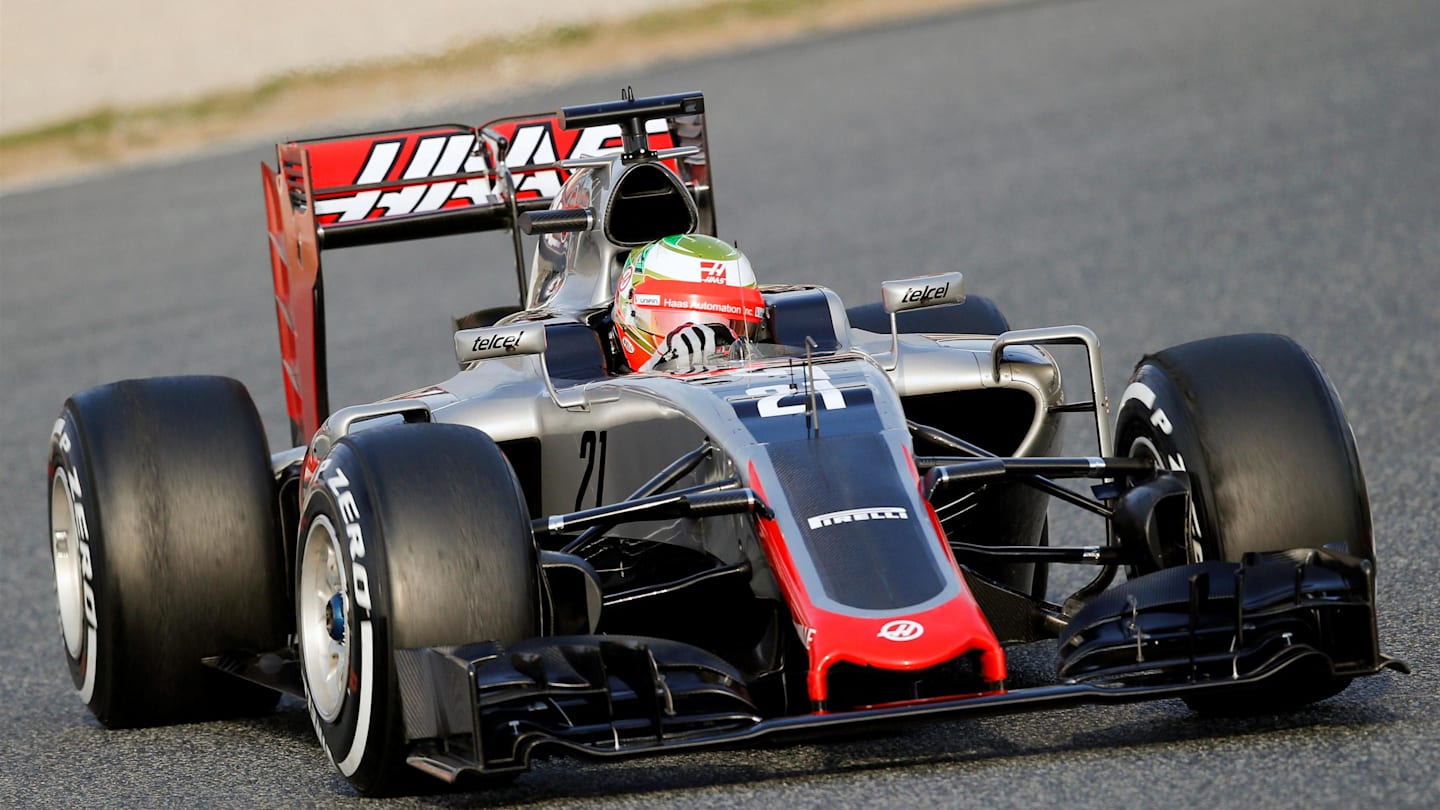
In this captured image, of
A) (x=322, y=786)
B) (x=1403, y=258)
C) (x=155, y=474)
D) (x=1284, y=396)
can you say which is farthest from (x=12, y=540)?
(x=1403, y=258)

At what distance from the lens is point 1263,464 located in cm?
588

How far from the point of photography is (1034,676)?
6879mm

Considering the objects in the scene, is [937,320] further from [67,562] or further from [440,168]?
[67,562]

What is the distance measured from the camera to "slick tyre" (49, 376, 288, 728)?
6852 mm

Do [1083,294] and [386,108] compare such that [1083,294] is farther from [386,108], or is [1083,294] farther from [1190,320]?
[386,108]

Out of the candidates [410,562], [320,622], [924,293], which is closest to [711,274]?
[924,293]

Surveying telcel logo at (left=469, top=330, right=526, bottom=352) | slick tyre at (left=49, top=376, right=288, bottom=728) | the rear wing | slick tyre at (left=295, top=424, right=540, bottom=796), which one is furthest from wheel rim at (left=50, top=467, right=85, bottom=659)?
slick tyre at (left=295, top=424, right=540, bottom=796)

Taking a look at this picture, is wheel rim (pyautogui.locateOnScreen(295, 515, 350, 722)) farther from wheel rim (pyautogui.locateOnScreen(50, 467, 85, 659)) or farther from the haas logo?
the haas logo

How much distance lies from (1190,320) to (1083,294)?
1112mm

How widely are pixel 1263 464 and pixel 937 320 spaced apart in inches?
91.4

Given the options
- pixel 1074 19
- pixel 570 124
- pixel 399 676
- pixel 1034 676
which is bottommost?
pixel 1034 676

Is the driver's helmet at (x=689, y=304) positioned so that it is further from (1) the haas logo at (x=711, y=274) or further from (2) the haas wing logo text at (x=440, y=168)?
(2) the haas wing logo text at (x=440, y=168)

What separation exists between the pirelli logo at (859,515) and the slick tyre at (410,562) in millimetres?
726

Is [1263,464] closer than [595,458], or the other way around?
[1263,464]
